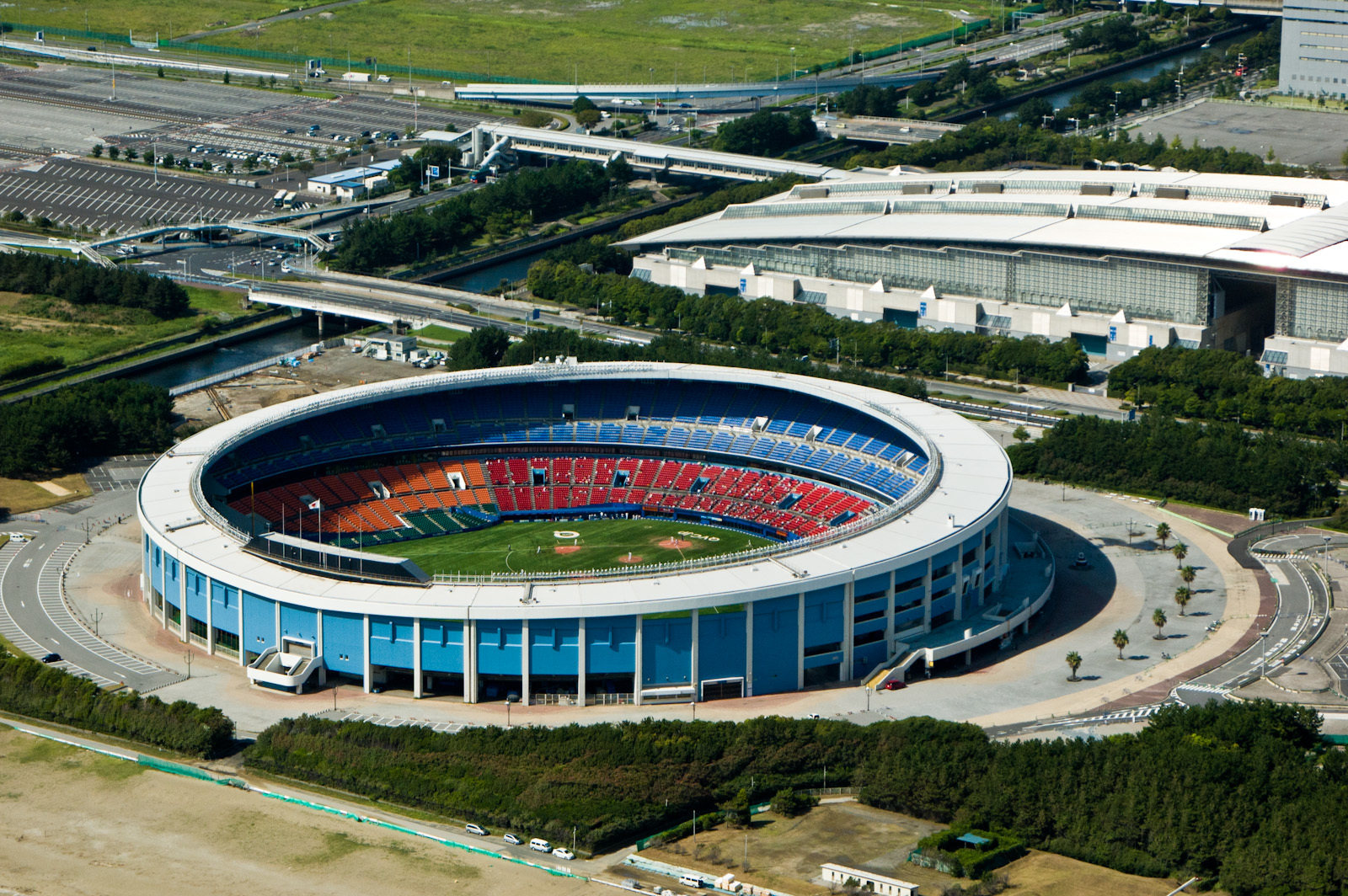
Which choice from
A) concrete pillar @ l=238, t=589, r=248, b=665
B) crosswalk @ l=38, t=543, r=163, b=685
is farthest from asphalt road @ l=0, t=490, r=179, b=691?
concrete pillar @ l=238, t=589, r=248, b=665

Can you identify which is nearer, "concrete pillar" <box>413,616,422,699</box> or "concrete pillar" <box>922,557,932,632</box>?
"concrete pillar" <box>413,616,422,699</box>

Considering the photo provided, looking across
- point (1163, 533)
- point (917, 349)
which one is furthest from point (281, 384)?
point (1163, 533)

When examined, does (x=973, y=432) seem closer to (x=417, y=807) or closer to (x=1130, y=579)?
(x=1130, y=579)

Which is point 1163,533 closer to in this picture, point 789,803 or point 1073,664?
point 1073,664

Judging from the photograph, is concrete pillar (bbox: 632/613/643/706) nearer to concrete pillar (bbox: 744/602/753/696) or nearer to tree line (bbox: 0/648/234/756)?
concrete pillar (bbox: 744/602/753/696)

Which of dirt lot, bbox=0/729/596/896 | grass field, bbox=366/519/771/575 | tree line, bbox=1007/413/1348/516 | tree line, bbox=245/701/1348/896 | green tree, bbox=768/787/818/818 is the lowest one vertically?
dirt lot, bbox=0/729/596/896

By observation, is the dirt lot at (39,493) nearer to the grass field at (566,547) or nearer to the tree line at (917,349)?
the grass field at (566,547)

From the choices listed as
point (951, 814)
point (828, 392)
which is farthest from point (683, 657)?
point (828, 392)
